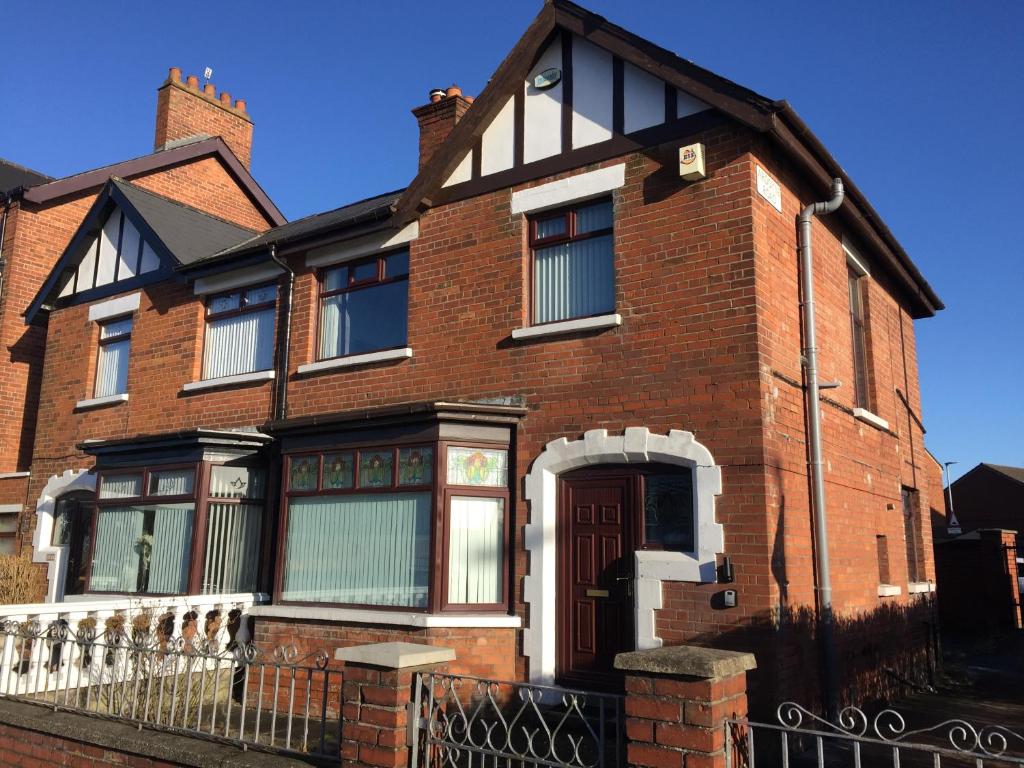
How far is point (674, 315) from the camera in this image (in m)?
8.94

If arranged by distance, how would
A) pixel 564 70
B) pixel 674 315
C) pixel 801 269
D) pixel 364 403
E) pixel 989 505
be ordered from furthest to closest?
pixel 989 505, pixel 364 403, pixel 564 70, pixel 801 269, pixel 674 315

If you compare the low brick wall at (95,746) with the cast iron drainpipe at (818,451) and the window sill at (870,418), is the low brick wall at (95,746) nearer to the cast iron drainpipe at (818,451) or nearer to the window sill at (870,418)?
the cast iron drainpipe at (818,451)

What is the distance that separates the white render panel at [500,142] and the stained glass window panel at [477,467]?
141 inches

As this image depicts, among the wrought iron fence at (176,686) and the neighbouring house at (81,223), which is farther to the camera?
the neighbouring house at (81,223)

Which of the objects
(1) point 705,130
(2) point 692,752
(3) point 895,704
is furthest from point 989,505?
(2) point 692,752

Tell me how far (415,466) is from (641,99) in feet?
16.2

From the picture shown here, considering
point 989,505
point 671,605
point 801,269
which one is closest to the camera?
point 671,605

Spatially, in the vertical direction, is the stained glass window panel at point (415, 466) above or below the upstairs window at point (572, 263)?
below

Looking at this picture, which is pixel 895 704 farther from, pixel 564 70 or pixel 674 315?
pixel 564 70

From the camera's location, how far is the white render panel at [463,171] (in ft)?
36.0

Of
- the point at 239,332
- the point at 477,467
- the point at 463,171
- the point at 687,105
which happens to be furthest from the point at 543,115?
the point at 239,332

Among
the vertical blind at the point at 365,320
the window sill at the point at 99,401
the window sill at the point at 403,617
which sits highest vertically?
the vertical blind at the point at 365,320

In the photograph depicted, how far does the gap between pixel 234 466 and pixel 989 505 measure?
1859 inches

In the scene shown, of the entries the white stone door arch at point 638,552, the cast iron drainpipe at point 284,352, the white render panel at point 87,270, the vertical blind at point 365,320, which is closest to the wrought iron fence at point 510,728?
the white stone door arch at point 638,552
